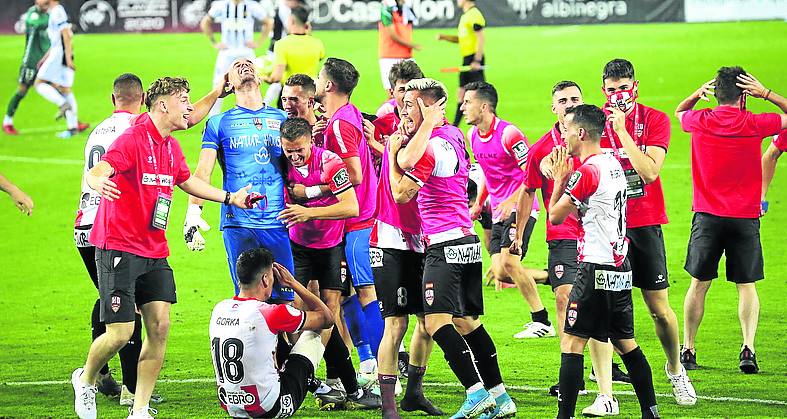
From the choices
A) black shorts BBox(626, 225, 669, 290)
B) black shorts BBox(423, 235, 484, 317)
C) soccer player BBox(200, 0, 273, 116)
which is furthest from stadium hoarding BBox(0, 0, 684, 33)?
black shorts BBox(423, 235, 484, 317)

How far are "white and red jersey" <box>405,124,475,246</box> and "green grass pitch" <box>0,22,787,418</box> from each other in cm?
136

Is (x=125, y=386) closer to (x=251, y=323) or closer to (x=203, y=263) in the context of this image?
(x=251, y=323)

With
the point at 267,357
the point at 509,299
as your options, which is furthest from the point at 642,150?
the point at 509,299

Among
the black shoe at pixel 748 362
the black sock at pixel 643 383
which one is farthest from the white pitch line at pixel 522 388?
the black sock at pixel 643 383

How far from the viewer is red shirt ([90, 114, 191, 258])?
8.25 m

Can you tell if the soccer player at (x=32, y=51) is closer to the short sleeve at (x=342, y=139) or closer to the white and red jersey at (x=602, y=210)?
the short sleeve at (x=342, y=139)

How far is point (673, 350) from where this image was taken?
9.09 metres

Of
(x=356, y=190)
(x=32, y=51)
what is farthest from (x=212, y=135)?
(x=32, y=51)

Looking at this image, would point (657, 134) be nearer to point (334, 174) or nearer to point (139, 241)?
point (334, 174)

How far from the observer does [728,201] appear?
10359 millimetres

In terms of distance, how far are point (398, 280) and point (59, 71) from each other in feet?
50.5

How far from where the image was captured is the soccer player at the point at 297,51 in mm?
16891

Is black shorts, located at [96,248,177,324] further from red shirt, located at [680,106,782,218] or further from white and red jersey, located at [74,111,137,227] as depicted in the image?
red shirt, located at [680,106,782,218]

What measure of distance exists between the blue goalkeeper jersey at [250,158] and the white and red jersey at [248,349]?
4.42 feet
